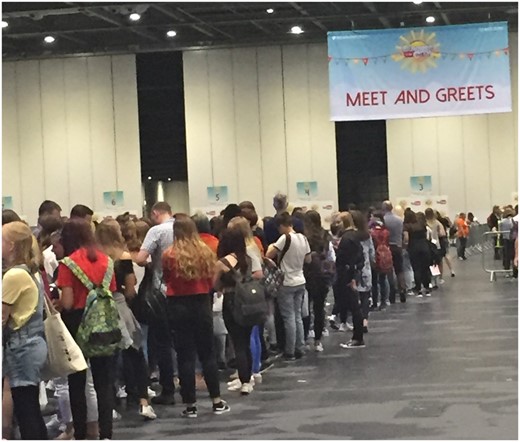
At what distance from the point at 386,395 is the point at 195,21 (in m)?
17.2

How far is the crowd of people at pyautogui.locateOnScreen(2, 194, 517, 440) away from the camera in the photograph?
507cm

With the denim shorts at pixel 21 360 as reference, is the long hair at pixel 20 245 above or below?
above

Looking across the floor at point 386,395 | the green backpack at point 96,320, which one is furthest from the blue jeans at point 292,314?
the green backpack at point 96,320

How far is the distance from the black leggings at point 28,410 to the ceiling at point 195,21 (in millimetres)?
15138

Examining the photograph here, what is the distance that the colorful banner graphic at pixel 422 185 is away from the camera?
2575cm

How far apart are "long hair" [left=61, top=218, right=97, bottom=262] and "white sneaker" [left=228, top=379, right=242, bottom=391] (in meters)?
2.50

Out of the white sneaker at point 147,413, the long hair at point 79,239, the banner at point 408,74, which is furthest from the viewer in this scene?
the banner at point 408,74

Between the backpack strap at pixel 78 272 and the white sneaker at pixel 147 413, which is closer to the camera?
the backpack strap at pixel 78 272

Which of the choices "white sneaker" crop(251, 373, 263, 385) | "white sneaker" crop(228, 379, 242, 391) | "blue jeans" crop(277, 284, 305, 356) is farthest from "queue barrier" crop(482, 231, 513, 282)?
"white sneaker" crop(228, 379, 242, 391)

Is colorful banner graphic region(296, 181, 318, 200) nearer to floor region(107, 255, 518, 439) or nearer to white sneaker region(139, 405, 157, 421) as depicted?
floor region(107, 255, 518, 439)

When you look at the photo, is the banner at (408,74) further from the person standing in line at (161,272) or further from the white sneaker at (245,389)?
the person standing in line at (161,272)

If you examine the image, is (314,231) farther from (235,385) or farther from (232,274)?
(232,274)

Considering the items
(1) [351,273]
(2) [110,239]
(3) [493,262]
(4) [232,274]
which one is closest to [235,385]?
(4) [232,274]

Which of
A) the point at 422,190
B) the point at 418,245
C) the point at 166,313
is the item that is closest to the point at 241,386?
the point at 166,313
